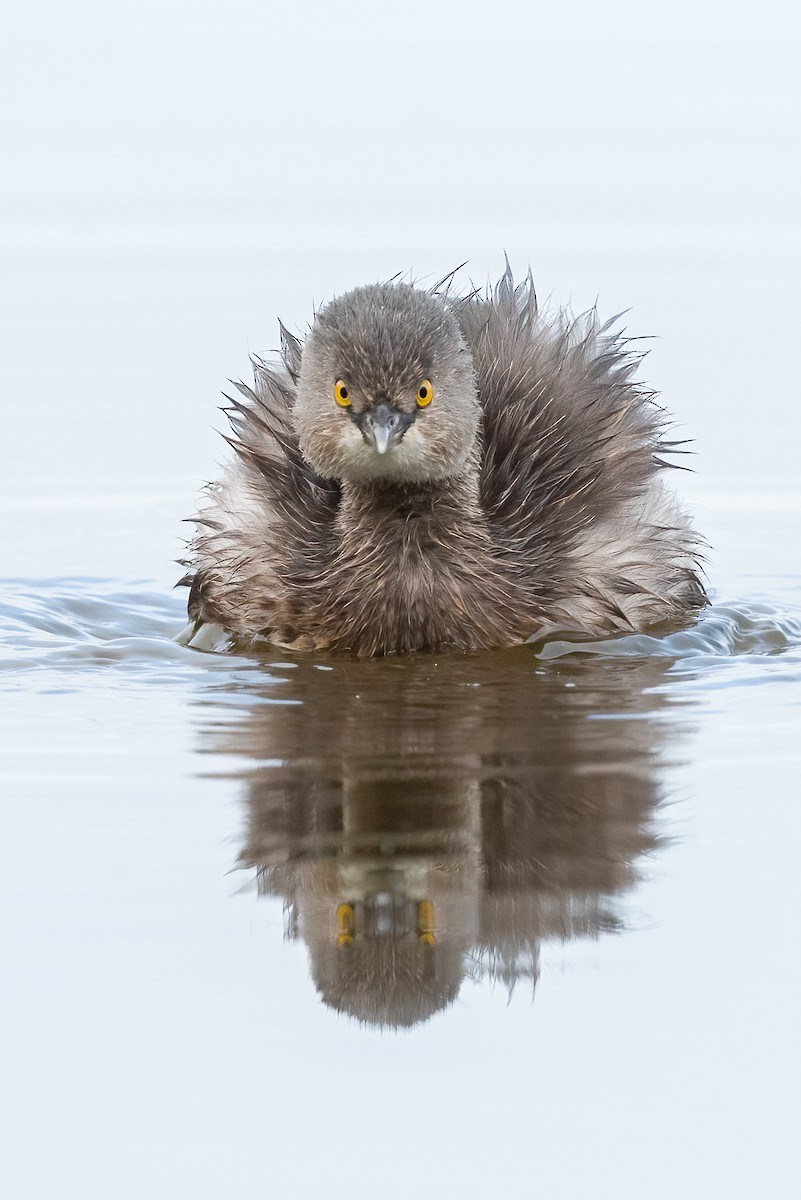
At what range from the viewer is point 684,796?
5844mm

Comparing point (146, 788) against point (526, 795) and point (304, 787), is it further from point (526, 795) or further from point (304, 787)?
point (526, 795)

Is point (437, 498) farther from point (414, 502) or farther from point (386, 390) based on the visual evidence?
point (386, 390)

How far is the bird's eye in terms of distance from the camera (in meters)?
7.60

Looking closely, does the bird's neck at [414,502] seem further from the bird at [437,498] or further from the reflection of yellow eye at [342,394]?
the reflection of yellow eye at [342,394]

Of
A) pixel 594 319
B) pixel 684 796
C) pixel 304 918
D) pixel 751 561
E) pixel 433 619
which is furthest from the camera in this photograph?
pixel 751 561

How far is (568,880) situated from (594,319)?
14.9 ft

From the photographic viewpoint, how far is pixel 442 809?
18.8ft

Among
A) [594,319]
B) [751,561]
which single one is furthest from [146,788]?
[751,561]

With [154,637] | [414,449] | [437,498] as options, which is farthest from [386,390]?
[154,637]

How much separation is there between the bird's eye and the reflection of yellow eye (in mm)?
274

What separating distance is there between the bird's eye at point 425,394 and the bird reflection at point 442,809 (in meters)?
1.02

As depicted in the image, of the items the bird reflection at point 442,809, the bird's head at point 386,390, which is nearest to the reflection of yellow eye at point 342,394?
the bird's head at point 386,390

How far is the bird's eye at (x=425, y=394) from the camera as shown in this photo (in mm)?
7596

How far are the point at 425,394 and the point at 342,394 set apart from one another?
12.6 inches
